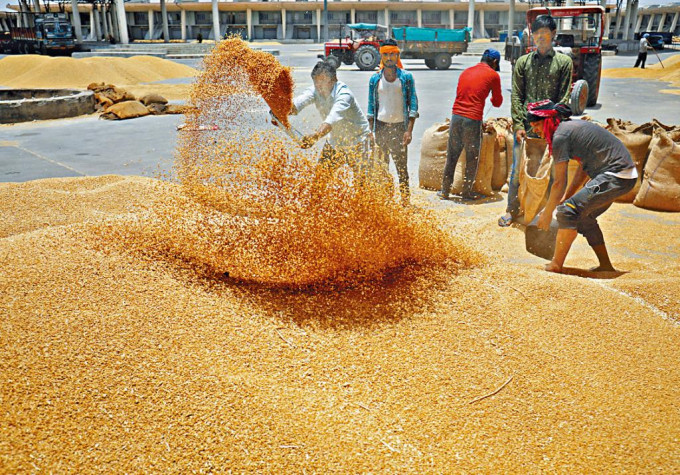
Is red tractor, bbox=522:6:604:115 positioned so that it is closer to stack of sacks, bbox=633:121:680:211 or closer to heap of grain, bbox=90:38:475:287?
stack of sacks, bbox=633:121:680:211

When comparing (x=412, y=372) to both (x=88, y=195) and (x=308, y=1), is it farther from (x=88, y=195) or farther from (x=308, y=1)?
(x=308, y=1)

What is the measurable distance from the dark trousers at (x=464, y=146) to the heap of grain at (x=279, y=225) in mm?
1743

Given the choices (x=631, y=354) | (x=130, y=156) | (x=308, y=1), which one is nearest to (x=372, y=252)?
(x=631, y=354)

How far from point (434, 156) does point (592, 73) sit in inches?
321

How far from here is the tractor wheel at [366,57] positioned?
72.3 feet

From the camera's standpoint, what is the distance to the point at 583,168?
3.87 m

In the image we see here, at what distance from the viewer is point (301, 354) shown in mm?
2717

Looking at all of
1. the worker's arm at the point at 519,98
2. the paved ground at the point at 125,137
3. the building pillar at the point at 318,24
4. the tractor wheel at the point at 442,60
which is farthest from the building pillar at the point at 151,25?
the worker's arm at the point at 519,98

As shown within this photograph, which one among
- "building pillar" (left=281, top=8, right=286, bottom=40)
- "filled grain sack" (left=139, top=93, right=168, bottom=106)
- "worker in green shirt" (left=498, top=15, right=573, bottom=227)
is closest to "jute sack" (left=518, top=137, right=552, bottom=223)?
"worker in green shirt" (left=498, top=15, right=573, bottom=227)

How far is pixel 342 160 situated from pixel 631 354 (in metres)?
2.21

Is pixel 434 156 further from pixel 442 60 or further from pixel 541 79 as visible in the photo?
pixel 442 60

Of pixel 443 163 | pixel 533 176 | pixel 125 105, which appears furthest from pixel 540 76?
pixel 125 105

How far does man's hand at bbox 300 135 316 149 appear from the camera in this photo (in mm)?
3979

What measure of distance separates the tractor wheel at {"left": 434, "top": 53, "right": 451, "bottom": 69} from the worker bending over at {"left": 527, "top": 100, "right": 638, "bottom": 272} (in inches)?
796
